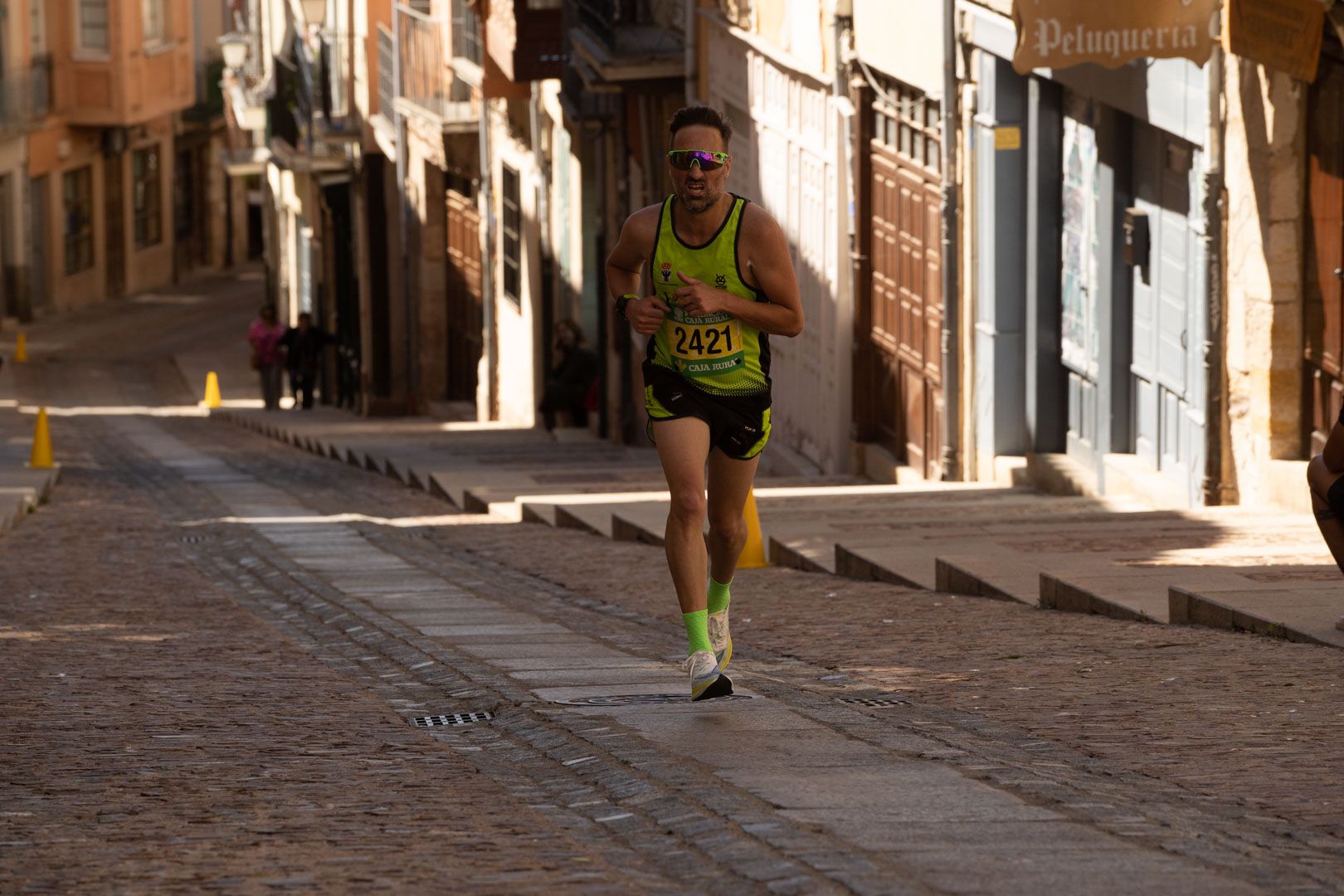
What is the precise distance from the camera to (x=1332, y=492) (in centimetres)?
773

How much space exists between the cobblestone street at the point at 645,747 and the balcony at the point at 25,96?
121 ft

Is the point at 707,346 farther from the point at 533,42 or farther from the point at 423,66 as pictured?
the point at 423,66

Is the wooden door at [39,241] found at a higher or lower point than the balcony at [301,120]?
lower

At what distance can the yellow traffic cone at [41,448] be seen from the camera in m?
22.4

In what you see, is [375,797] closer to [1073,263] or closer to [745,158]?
[1073,263]

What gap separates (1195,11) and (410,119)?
70.3ft

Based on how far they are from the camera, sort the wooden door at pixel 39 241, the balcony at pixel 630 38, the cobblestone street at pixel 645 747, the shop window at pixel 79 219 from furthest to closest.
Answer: the shop window at pixel 79 219 < the wooden door at pixel 39 241 < the balcony at pixel 630 38 < the cobblestone street at pixel 645 747

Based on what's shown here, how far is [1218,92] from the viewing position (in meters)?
12.2

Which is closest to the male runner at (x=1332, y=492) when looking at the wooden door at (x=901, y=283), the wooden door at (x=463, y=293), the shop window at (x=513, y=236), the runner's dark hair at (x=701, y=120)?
the runner's dark hair at (x=701, y=120)

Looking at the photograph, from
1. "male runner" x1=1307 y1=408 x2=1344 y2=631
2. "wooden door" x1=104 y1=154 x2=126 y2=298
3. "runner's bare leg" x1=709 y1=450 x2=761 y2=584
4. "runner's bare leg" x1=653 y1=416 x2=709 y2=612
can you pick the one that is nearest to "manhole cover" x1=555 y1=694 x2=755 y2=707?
"runner's bare leg" x1=653 y1=416 x2=709 y2=612

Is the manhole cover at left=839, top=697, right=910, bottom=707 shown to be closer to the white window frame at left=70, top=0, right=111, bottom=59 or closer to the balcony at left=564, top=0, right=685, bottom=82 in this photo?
the balcony at left=564, top=0, right=685, bottom=82

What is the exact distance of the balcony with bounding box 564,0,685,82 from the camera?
22031mm

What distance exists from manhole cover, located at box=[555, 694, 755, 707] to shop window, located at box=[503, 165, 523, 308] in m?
21.8

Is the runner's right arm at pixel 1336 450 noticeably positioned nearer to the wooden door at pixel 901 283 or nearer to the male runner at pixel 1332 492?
the male runner at pixel 1332 492
